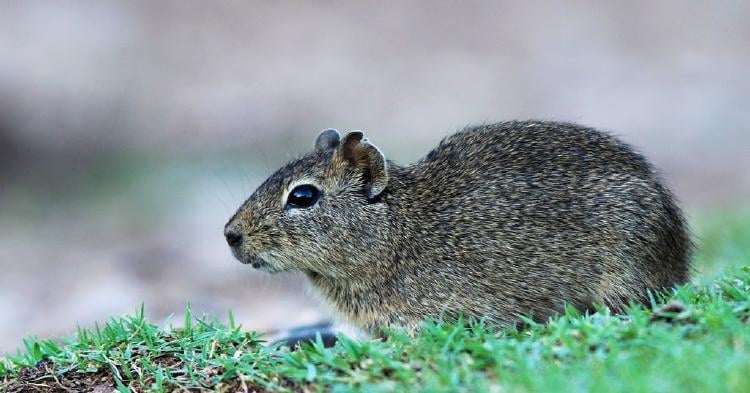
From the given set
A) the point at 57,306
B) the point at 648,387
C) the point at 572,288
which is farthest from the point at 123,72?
the point at 648,387

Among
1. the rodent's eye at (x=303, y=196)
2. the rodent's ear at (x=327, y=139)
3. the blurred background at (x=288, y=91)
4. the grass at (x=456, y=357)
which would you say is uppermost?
the blurred background at (x=288, y=91)

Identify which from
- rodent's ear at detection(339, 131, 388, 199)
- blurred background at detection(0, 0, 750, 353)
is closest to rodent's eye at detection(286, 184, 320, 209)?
rodent's ear at detection(339, 131, 388, 199)

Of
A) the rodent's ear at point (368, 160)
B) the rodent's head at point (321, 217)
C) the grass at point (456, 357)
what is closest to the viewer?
the grass at point (456, 357)

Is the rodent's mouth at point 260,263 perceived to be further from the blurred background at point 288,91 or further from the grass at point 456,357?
the blurred background at point 288,91

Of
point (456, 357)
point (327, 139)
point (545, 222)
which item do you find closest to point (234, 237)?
point (327, 139)

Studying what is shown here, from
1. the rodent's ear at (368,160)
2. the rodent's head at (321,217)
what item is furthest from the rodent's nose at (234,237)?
the rodent's ear at (368,160)

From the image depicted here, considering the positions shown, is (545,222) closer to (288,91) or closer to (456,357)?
(456,357)

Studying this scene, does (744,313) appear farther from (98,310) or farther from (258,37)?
(258,37)
